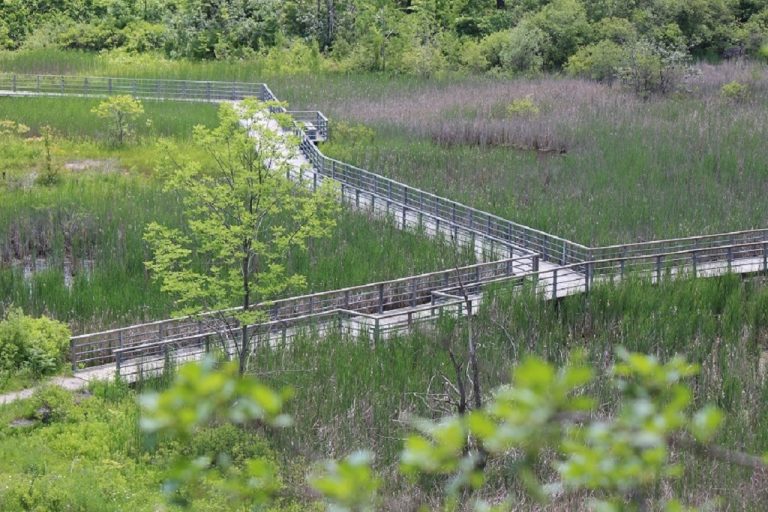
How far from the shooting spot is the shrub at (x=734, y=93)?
4881cm

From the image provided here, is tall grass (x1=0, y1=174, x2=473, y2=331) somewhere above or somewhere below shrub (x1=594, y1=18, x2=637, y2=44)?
below

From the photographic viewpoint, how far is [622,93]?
50375 mm

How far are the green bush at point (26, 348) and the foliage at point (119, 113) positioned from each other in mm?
21742

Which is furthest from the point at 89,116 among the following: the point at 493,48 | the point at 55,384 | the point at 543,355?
the point at 543,355

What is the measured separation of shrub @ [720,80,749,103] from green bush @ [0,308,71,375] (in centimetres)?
3510

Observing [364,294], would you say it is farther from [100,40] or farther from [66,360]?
[100,40]

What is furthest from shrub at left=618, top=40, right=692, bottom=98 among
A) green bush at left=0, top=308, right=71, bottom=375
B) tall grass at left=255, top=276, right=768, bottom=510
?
green bush at left=0, top=308, right=71, bottom=375

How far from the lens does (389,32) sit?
5875 centimetres

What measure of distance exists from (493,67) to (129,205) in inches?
1110

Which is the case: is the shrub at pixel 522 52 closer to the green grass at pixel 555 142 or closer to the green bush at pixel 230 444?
the green grass at pixel 555 142

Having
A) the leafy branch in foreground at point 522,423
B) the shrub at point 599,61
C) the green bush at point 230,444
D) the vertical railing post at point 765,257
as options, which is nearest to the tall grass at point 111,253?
the vertical railing post at point 765,257

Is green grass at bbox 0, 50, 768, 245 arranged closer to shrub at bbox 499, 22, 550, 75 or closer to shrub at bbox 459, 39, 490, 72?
shrub at bbox 499, 22, 550, 75

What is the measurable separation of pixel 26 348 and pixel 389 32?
134ft

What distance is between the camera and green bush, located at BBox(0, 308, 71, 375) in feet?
65.8
